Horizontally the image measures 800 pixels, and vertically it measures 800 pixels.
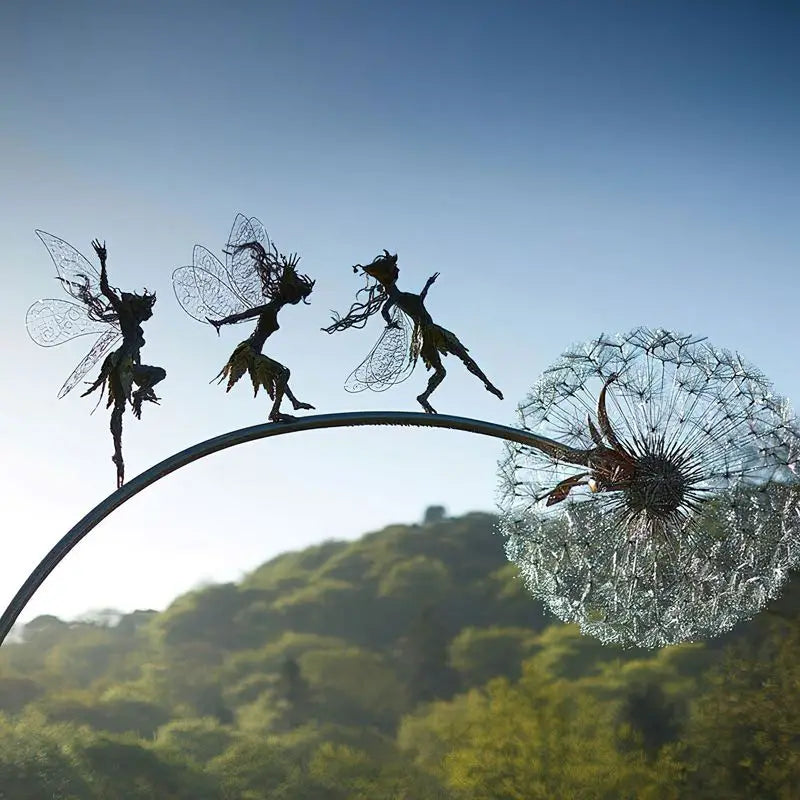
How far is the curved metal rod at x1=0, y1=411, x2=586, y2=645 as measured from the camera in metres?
8.30

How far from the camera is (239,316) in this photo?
9.73 metres

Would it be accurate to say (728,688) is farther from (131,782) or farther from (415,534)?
(415,534)

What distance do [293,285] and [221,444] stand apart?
1.64m

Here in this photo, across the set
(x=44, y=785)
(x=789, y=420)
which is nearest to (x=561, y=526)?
(x=789, y=420)

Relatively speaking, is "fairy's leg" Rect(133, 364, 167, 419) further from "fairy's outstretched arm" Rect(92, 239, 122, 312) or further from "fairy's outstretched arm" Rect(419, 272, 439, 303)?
"fairy's outstretched arm" Rect(419, 272, 439, 303)

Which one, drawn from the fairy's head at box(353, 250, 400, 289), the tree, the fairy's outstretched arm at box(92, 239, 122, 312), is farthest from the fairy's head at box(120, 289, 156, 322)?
the tree

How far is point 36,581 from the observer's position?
825 cm

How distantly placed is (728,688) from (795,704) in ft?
12.9

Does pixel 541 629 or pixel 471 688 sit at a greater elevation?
pixel 541 629

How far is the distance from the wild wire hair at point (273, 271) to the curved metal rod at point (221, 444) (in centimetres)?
126

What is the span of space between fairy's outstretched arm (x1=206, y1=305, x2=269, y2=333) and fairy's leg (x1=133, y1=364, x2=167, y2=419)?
2.20 ft

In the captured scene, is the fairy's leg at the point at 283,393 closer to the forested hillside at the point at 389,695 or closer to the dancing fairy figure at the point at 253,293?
the dancing fairy figure at the point at 253,293

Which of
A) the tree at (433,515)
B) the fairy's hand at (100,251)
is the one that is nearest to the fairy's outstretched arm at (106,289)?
the fairy's hand at (100,251)

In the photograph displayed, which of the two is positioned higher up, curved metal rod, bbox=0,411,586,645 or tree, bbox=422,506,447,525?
tree, bbox=422,506,447,525
